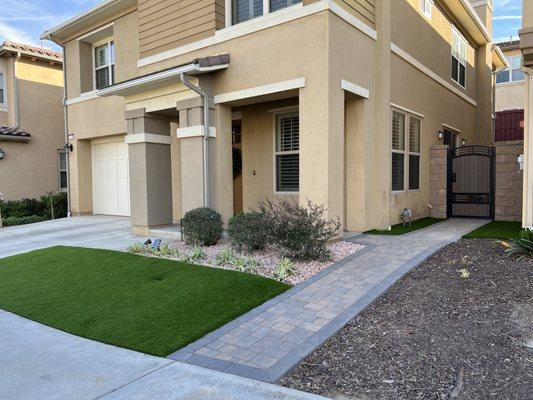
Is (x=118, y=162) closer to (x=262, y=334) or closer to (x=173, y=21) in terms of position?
(x=173, y=21)

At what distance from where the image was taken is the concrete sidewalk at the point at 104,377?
3.38 m

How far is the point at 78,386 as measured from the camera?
3.53 m

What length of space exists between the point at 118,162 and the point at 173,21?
6.19m

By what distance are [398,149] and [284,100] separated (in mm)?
3308

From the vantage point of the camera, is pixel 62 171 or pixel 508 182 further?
pixel 62 171

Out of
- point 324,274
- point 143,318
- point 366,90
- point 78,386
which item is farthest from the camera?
point 366,90

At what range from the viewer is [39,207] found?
1714 cm

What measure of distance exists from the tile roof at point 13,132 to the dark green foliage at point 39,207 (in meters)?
2.62

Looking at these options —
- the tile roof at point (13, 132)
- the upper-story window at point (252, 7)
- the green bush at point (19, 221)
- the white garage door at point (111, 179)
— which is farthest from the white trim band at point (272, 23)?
the tile roof at point (13, 132)

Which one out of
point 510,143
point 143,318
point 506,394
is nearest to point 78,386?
point 143,318

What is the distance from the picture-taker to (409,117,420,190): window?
11.8 meters

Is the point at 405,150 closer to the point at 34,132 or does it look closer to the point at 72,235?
the point at 72,235

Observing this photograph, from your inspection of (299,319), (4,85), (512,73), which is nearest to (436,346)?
(299,319)

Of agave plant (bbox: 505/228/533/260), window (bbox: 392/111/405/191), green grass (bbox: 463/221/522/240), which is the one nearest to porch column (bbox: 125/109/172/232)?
window (bbox: 392/111/405/191)
